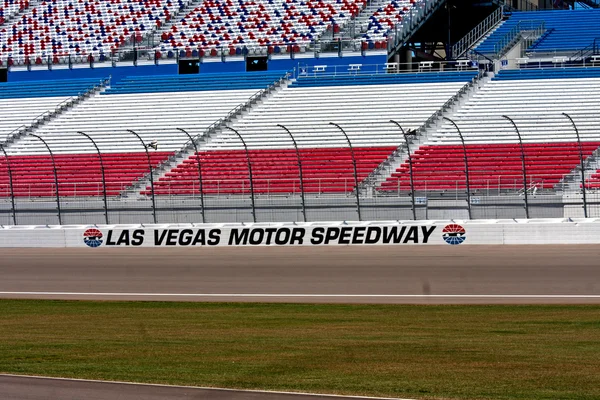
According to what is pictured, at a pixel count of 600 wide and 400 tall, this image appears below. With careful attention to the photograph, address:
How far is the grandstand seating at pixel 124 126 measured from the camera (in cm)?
3600

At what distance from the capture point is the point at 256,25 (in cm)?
4922

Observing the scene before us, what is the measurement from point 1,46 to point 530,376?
156 ft

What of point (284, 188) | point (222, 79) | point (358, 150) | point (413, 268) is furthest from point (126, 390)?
point (222, 79)

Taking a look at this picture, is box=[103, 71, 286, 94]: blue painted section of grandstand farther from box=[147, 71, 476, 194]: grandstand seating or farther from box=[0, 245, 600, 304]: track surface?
box=[0, 245, 600, 304]: track surface

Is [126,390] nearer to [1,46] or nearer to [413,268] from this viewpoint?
[413,268]

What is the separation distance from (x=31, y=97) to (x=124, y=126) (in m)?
8.80

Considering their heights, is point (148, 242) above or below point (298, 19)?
below

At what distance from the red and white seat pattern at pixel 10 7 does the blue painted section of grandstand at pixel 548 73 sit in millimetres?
27834

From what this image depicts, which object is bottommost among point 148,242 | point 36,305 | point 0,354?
point 148,242

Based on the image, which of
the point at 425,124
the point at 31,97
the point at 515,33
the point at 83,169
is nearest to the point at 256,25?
the point at 31,97

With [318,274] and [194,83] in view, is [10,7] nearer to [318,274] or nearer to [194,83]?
[194,83]

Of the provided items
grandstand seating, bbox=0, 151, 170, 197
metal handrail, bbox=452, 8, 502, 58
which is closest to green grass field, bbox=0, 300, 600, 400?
grandstand seating, bbox=0, 151, 170, 197

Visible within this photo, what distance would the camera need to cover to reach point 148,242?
28.7m

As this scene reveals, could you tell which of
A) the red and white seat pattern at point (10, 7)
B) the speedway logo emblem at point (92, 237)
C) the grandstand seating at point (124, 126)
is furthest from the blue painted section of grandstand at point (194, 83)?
the speedway logo emblem at point (92, 237)
